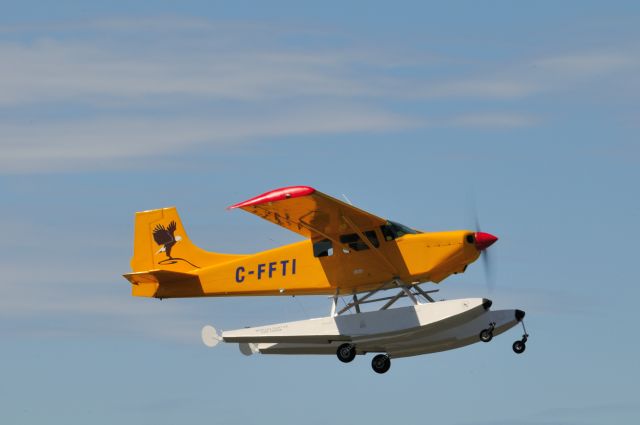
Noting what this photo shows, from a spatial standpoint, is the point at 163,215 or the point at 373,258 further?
the point at 163,215

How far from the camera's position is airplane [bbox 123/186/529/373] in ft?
114

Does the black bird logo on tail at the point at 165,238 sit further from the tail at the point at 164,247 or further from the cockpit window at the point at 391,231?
the cockpit window at the point at 391,231

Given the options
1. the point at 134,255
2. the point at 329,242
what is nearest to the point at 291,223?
the point at 329,242

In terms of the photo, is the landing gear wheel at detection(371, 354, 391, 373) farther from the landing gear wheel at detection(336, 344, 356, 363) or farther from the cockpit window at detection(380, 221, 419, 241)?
the cockpit window at detection(380, 221, 419, 241)

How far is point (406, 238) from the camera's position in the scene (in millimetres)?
35500

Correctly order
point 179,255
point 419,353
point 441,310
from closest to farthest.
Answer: point 441,310, point 419,353, point 179,255

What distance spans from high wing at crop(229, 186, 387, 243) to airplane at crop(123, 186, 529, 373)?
0.08 feet

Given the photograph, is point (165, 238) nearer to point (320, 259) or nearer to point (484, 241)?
point (320, 259)

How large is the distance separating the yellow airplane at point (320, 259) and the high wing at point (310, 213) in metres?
0.02

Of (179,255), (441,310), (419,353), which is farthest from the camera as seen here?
(179,255)

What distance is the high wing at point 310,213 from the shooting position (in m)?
33.6

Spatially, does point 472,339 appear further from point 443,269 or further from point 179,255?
point 179,255

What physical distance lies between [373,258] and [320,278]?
5.00 feet

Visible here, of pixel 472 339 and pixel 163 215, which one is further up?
pixel 163 215
